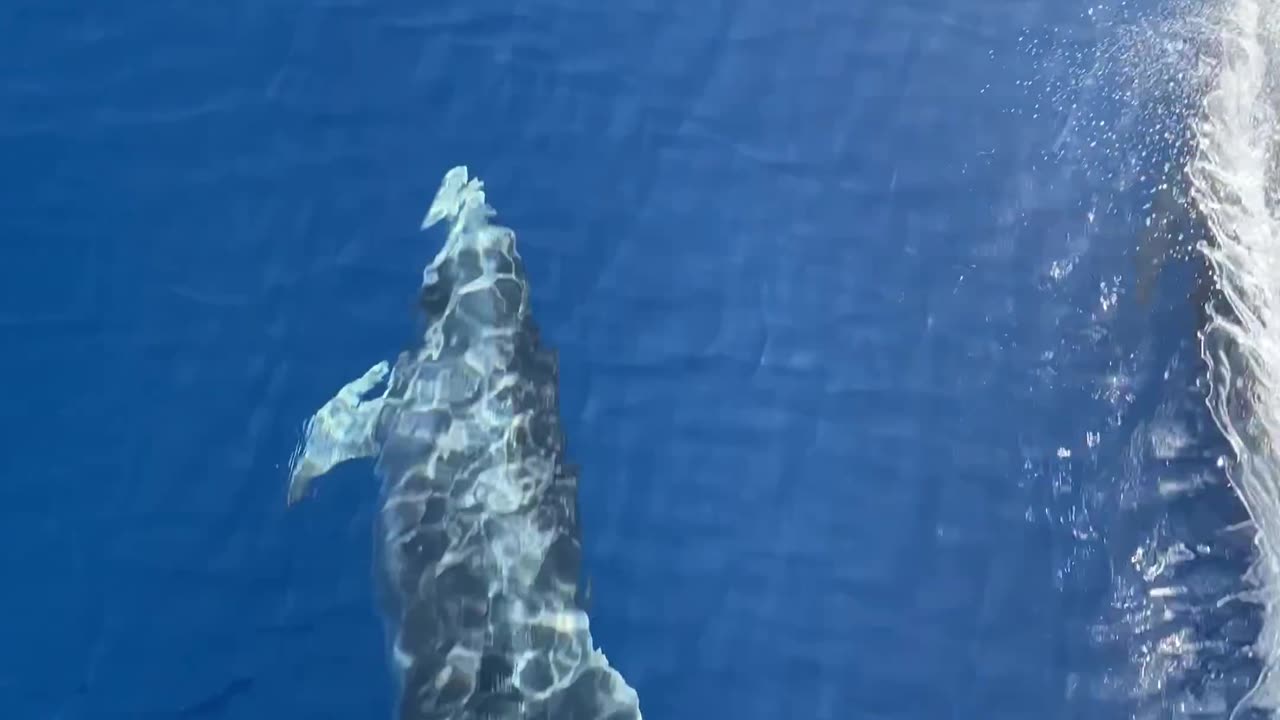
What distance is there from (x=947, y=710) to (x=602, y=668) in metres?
1.09

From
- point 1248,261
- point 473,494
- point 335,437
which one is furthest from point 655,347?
point 1248,261

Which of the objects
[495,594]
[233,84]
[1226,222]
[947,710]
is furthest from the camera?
[1226,222]

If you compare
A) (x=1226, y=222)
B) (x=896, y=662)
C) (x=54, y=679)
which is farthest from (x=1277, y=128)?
(x=54, y=679)

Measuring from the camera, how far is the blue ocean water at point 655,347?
10.8ft

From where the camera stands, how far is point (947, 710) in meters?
3.40

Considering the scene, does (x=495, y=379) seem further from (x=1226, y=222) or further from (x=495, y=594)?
(x=1226, y=222)

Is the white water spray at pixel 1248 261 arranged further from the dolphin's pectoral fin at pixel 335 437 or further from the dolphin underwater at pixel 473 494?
the dolphin's pectoral fin at pixel 335 437

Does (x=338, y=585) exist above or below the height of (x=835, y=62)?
below

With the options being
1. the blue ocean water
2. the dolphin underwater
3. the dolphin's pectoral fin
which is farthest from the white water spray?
the dolphin's pectoral fin

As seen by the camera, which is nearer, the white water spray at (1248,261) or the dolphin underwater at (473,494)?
the dolphin underwater at (473,494)

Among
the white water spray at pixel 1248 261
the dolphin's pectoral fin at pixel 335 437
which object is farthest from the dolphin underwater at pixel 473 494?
the white water spray at pixel 1248 261

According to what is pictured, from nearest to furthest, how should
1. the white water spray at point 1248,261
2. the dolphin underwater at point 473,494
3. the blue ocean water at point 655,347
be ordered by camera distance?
the dolphin underwater at point 473,494
the blue ocean water at point 655,347
the white water spray at point 1248,261

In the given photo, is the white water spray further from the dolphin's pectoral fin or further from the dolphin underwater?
the dolphin's pectoral fin

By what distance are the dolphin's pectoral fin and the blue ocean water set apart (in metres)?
0.06
